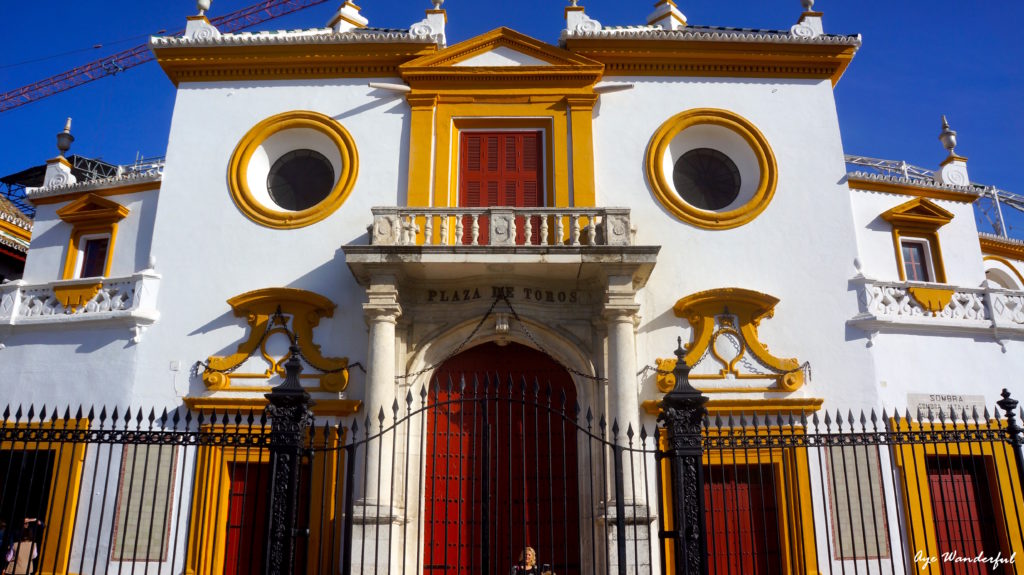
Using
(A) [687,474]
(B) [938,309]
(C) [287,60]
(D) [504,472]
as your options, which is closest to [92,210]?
(C) [287,60]

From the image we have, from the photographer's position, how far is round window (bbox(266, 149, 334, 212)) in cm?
1421

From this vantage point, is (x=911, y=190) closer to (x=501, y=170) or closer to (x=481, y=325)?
(x=501, y=170)

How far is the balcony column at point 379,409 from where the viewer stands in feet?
35.2

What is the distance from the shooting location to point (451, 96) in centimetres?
1410

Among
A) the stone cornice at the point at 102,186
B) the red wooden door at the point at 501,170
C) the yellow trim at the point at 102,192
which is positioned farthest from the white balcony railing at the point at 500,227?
the yellow trim at the point at 102,192

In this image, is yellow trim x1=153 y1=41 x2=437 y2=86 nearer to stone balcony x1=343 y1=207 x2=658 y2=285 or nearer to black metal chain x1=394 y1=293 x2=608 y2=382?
stone balcony x1=343 y1=207 x2=658 y2=285

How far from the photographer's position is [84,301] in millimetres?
13539

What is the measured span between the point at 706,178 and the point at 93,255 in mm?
11366

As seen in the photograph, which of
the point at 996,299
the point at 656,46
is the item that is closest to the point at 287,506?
the point at 656,46

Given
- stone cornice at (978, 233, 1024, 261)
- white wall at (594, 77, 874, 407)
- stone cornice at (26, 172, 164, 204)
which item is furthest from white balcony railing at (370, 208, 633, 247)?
stone cornice at (978, 233, 1024, 261)

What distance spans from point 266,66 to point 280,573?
33.3 feet

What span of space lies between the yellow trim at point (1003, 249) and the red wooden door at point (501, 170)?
11337 millimetres

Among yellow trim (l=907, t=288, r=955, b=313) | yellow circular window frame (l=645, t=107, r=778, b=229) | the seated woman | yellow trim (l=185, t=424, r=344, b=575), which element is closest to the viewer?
the seated woman

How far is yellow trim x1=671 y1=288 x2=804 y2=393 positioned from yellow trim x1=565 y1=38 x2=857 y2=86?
4349 millimetres
